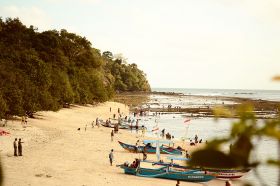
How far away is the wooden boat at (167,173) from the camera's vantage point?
26031 millimetres

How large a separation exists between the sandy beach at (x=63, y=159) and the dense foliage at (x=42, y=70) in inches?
130

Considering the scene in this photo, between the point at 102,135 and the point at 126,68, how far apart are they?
138962mm

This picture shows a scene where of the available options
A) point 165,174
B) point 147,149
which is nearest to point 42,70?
point 147,149

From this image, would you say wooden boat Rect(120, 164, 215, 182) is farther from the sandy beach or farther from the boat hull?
the sandy beach

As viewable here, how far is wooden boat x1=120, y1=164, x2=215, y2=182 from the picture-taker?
26.0m

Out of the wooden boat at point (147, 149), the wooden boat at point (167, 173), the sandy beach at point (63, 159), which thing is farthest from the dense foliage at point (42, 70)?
the wooden boat at point (167, 173)

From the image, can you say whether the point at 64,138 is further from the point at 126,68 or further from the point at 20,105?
the point at 126,68

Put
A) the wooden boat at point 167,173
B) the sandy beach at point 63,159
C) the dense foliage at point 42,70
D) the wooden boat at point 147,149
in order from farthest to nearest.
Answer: the dense foliage at point 42,70 → the wooden boat at point 147,149 → the wooden boat at point 167,173 → the sandy beach at point 63,159

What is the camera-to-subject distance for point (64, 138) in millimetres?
38375

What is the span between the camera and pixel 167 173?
26078mm

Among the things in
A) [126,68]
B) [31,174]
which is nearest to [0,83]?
[31,174]

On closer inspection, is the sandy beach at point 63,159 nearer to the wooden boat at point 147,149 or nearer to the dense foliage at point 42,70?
the wooden boat at point 147,149

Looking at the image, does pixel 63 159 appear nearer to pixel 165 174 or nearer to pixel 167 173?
pixel 165 174

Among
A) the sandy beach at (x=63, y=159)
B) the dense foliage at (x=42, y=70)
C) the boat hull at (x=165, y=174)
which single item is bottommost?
the boat hull at (x=165, y=174)
